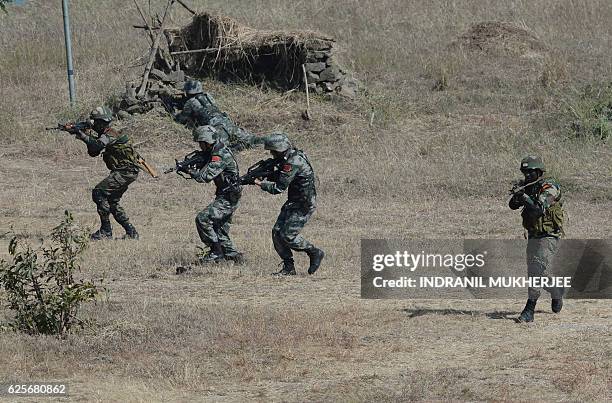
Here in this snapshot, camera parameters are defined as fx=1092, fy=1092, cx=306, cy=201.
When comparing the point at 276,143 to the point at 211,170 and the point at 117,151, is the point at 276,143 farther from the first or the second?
the point at 117,151

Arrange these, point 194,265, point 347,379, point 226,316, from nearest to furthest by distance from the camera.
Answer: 1. point 347,379
2. point 226,316
3. point 194,265

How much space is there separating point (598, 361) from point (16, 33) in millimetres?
21906

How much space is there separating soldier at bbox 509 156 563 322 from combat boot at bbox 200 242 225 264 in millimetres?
3913

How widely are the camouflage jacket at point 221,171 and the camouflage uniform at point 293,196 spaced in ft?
2.58

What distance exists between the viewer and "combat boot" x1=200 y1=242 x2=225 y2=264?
39.5ft

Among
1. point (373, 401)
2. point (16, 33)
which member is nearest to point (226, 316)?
point (373, 401)

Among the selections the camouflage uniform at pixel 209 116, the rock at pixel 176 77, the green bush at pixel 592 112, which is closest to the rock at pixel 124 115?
the rock at pixel 176 77

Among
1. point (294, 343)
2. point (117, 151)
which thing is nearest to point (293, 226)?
point (294, 343)

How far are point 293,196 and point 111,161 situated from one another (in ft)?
11.4

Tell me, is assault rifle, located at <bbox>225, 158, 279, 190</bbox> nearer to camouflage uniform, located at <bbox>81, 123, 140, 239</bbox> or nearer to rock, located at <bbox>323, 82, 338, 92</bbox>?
camouflage uniform, located at <bbox>81, 123, 140, 239</bbox>

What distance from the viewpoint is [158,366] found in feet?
27.1

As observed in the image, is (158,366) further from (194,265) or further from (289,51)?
(289,51)

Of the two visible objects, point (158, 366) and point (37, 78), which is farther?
point (37, 78)

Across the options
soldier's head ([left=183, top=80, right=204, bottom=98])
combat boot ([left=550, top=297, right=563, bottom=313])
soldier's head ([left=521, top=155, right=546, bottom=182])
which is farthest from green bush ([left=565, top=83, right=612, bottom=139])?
soldier's head ([left=521, top=155, right=546, bottom=182])
